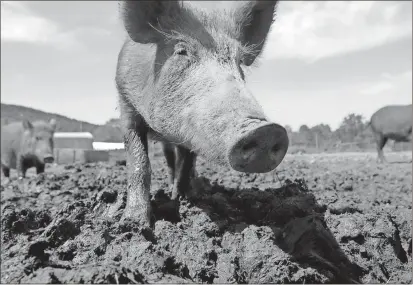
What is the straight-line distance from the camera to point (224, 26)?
420 cm

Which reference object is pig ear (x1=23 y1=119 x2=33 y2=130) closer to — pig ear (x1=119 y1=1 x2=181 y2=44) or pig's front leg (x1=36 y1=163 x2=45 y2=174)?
pig's front leg (x1=36 y1=163 x2=45 y2=174)

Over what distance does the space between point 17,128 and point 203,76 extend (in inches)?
521

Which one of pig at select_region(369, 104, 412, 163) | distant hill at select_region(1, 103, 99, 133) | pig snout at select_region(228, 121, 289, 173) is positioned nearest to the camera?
pig snout at select_region(228, 121, 289, 173)

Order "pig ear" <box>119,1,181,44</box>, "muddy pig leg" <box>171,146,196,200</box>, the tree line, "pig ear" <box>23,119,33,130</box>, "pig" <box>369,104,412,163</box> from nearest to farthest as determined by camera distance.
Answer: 1. "pig ear" <box>119,1,181,44</box>
2. "muddy pig leg" <box>171,146,196,200</box>
3. "pig ear" <box>23,119,33,130</box>
4. "pig" <box>369,104,412,163</box>
5. the tree line

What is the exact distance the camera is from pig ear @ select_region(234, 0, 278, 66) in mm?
4379

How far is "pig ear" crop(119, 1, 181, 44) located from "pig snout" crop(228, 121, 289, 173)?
5.48 ft

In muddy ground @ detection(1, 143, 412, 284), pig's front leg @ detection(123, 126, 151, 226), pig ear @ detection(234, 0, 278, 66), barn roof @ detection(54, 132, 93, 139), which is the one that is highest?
barn roof @ detection(54, 132, 93, 139)

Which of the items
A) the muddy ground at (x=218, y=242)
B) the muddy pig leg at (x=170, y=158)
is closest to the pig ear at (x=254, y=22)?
the muddy ground at (x=218, y=242)

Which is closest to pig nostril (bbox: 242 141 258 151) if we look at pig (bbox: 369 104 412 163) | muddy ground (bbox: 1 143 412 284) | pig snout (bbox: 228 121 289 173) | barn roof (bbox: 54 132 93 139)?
pig snout (bbox: 228 121 289 173)

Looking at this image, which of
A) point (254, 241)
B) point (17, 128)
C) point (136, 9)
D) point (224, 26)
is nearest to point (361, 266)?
point (254, 241)

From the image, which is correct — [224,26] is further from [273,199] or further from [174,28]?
[273,199]

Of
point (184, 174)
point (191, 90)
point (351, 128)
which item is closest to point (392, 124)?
point (184, 174)

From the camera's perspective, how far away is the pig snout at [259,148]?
2.77 metres

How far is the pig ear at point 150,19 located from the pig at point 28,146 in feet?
30.3
